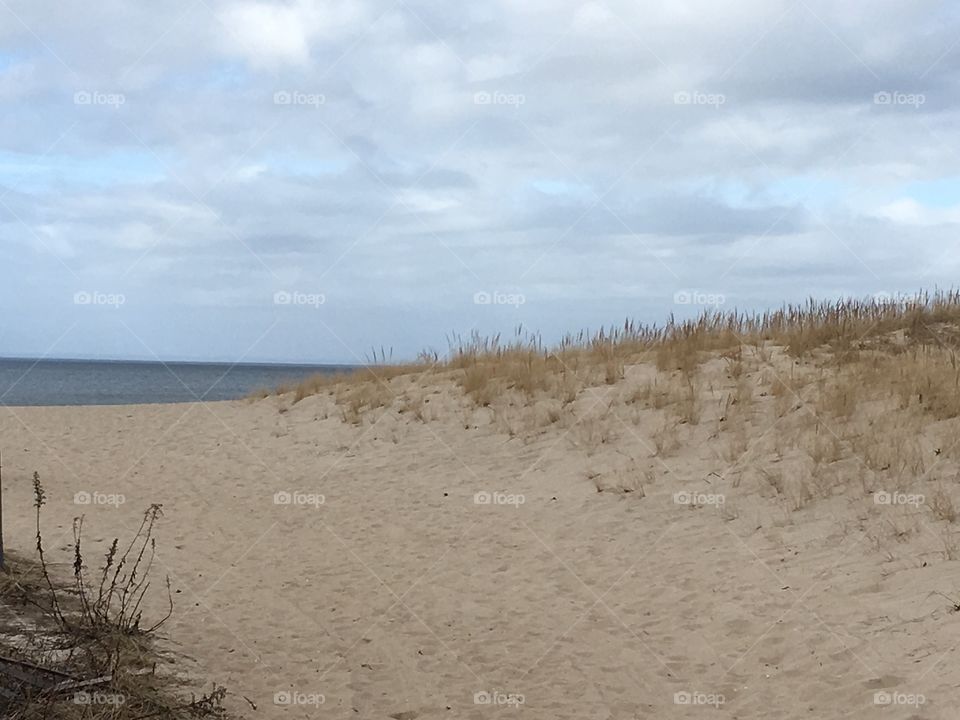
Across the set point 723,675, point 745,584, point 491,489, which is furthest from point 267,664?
point 491,489

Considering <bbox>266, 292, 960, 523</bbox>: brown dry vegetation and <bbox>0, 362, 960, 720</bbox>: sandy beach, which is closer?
<bbox>0, 362, 960, 720</bbox>: sandy beach

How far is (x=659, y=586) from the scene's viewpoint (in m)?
8.23

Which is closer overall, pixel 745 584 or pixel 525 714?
pixel 525 714

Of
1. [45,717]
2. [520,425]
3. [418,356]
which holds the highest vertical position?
[418,356]

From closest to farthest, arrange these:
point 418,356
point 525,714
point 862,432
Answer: point 525,714 → point 862,432 → point 418,356

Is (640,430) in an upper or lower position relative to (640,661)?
upper

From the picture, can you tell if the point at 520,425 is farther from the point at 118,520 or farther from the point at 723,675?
the point at 723,675

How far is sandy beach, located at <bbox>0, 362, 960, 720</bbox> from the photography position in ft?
20.1

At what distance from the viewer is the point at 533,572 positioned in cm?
902

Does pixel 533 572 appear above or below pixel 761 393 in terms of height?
below

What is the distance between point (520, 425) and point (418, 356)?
633cm

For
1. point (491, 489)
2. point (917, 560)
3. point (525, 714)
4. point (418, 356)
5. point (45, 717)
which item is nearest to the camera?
point (45, 717)

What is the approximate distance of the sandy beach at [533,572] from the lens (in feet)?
20.1

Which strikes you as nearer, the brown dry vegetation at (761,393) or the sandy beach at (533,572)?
the sandy beach at (533,572)
